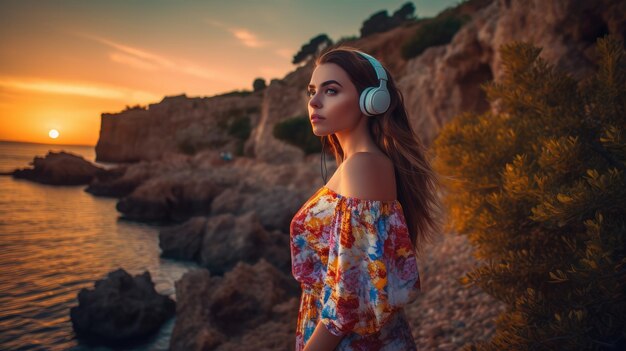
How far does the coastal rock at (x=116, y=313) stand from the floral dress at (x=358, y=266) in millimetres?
5252

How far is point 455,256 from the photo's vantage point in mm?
6215

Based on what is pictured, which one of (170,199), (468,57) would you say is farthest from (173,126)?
(468,57)

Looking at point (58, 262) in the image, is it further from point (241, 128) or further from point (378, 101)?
point (241, 128)

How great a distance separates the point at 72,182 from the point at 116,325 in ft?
92.7

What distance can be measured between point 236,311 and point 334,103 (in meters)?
3.96

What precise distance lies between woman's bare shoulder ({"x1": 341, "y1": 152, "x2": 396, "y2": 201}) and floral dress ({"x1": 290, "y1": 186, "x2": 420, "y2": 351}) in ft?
0.11

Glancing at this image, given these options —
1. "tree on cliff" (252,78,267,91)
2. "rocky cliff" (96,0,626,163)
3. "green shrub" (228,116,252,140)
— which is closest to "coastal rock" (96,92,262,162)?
"green shrub" (228,116,252,140)

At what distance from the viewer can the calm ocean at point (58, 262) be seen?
20.0ft

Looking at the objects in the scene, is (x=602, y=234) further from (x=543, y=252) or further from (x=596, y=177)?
(x=543, y=252)

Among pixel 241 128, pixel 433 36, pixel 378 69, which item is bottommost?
pixel 378 69

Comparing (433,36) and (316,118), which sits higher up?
(433,36)

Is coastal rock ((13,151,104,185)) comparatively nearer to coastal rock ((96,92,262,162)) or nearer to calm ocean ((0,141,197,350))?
→ calm ocean ((0,141,197,350))

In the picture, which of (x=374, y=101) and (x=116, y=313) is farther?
(x=116, y=313)

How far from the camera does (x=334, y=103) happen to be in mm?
1818
